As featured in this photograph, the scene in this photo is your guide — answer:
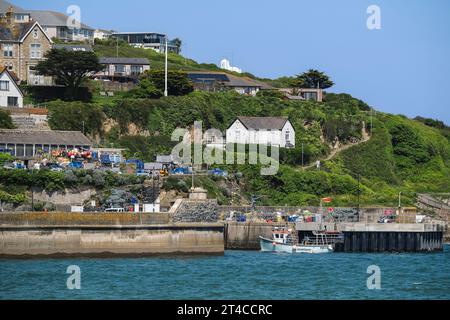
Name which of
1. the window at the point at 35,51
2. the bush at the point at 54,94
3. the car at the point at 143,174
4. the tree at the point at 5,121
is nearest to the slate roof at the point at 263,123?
the bush at the point at 54,94

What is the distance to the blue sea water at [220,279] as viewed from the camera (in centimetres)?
5625

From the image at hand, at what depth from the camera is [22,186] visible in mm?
77188

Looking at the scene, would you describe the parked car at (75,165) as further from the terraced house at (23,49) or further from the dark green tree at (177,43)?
the dark green tree at (177,43)

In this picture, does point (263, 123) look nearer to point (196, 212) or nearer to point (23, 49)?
point (23, 49)

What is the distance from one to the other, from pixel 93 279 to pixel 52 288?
3.48 m

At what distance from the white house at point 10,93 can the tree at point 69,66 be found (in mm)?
4150

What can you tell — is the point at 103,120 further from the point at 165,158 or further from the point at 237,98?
the point at 237,98

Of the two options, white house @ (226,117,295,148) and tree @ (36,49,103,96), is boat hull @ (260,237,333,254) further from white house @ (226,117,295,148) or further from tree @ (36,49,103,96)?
tree @ (36,49,103,96)

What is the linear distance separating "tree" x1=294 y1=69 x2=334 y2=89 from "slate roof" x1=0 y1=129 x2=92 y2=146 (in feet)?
136

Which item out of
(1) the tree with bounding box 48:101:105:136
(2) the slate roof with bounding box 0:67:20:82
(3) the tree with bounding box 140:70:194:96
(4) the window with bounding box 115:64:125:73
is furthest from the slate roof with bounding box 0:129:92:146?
(4) the window with bounding box 115:64:125:73

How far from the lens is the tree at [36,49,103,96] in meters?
102

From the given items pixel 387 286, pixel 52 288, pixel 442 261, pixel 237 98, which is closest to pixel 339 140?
pixel 237 98

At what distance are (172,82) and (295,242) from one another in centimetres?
3047

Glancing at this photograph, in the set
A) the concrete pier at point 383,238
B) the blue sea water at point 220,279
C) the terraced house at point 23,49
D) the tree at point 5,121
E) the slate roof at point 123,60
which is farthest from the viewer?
the slate roof at point 123,60
